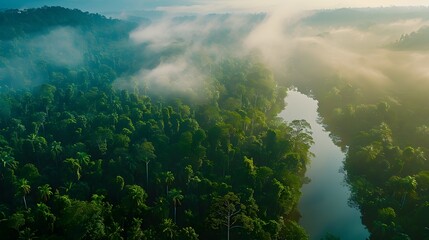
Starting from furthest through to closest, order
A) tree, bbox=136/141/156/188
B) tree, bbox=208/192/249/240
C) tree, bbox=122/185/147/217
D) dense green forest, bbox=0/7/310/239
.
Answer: tree, bbox=136/141/156/188 → tree, bbox=122/185/147/217 → dense green forest, bbox=0/7/310/239 → tree, bbox=208/192/249/240

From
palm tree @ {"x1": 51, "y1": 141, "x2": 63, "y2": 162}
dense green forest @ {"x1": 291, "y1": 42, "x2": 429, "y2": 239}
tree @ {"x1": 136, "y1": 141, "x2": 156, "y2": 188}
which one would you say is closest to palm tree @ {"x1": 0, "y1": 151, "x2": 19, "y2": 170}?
palm tree @ {"x1": 51, "y1": 141, "x2": 63, "y2": 162}

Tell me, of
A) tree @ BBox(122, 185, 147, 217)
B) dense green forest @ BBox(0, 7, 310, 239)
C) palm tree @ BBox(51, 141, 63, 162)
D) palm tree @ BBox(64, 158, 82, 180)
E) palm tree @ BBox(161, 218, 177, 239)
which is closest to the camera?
palm tree @ BBox(161, 218, 177, 239)

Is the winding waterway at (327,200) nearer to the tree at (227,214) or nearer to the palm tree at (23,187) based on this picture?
the tree at (227,214)

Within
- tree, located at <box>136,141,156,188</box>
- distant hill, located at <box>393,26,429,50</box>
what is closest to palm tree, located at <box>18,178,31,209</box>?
tree, located at <box>136,141,156,188</box>

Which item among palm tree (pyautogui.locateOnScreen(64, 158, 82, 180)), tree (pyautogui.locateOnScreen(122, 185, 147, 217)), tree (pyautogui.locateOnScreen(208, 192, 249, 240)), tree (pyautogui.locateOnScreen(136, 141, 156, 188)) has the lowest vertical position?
tree (pyautogui.locateOnScreen(208, 192, 249, 240))

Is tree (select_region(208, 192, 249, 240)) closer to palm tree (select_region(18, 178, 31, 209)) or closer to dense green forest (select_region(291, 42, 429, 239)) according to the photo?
dense green forest (select_region(291, 42, 429, 239))

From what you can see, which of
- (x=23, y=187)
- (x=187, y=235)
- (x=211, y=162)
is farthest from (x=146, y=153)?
(x=187, y=235)

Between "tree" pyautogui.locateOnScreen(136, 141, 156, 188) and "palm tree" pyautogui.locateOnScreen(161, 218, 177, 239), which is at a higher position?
"tree" pyautogui.locateOnScreen(136, 141, 156, 188)

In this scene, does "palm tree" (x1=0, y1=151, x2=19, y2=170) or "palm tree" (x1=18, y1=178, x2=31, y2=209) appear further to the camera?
"palm tree" (x1=0, y1=151, x2=19, y2=170)
